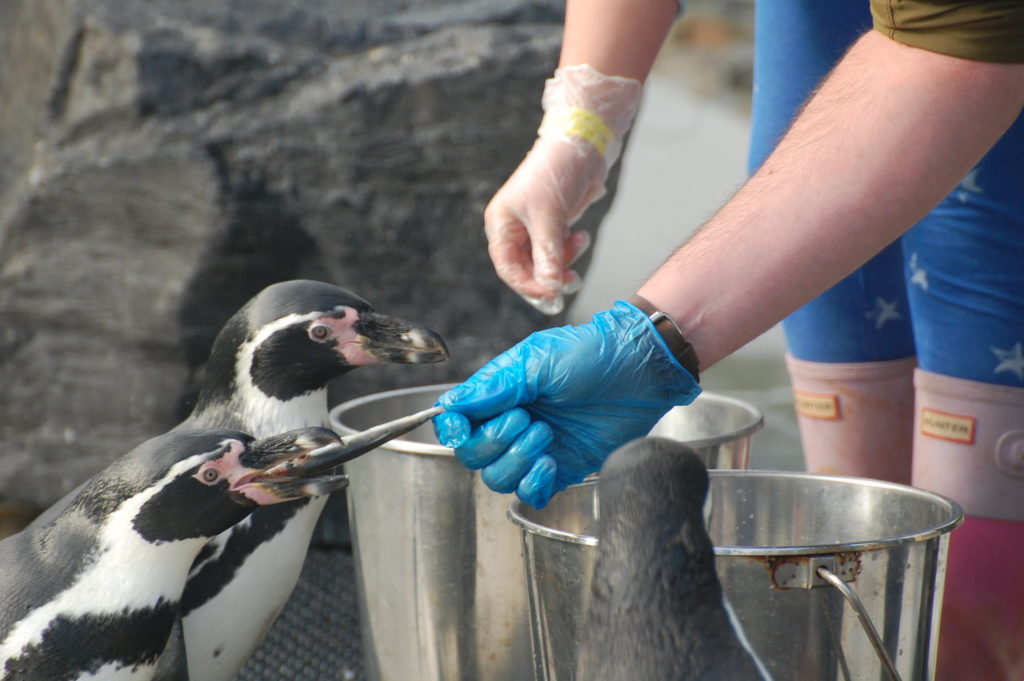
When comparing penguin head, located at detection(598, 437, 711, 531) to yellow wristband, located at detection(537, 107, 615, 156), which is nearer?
penguin head, located at detection(598, 437, 711, 531)

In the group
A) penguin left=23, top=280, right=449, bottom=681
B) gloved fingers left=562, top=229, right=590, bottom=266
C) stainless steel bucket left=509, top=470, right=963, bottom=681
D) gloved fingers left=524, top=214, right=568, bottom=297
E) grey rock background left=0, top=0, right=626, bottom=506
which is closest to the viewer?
stainless steel bucket left=509, top=470, right=963, bottom=681

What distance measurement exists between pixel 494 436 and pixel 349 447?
0.13 meters

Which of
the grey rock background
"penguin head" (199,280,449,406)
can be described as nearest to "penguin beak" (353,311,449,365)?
"penguin head" (199,280,449,406)

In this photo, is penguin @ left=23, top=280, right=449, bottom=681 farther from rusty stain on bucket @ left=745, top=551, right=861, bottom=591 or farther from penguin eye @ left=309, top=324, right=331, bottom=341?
rusty stain on bucket @ left=745, top=551, right=861, bottom=591

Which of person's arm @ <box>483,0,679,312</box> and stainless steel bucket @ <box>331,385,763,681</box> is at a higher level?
person's arm @ <box>483,0,679,312</box>

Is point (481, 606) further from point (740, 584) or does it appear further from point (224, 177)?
point (224, 177)

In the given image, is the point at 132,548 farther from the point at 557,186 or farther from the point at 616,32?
the point at 616,32

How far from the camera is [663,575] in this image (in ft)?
2.77

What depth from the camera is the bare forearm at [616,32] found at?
4.57 ft

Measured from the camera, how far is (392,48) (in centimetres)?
217

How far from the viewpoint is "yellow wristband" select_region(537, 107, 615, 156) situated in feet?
4.63

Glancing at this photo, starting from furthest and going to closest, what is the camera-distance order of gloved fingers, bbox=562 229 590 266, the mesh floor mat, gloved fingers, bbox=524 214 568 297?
1. the mesh floor mat
2. gloved fingers, bbox=562 229 590 266
3. gloved fingers, bbox=524 214 568 297

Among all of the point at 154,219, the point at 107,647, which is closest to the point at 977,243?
the point at 107,647

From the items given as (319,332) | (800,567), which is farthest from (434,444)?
(800,567)
